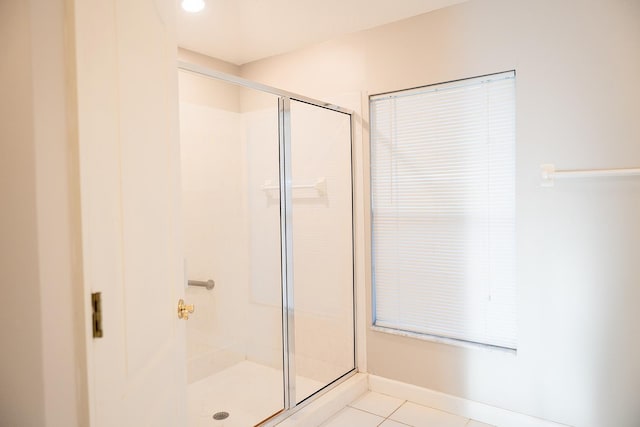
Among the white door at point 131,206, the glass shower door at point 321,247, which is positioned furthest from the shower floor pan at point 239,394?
the white door at point 131,206

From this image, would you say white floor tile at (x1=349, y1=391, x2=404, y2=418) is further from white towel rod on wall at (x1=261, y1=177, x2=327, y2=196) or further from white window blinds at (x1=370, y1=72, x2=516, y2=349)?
white towel rod on wall at (x1=261, y1=177, x2=327, y2=196)

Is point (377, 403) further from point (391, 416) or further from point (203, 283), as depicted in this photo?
point (203, 283)

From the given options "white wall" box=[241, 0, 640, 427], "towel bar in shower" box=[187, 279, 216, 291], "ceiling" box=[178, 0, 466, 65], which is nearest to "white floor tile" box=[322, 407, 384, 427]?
"white wall" box=[241, 0, 640, 427]

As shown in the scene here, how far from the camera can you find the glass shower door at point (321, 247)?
243 centimetres

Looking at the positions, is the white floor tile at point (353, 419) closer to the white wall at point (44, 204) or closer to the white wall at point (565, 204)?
the white wall at point (565, 204)

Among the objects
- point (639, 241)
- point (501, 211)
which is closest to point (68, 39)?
point (501, 211)

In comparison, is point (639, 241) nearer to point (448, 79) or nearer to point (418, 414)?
point (448, 79)

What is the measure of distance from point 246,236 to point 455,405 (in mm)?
1508

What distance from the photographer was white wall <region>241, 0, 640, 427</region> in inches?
77.1

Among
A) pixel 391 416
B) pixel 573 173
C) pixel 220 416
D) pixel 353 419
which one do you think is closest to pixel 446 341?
pixel 391 416

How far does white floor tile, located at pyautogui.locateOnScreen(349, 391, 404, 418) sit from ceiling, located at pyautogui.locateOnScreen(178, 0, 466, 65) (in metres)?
2.25

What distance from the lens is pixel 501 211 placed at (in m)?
2.30

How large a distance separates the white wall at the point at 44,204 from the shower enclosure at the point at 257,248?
1.25 metres

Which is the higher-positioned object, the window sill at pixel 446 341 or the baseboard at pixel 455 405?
the window sill at pixel 446 341
